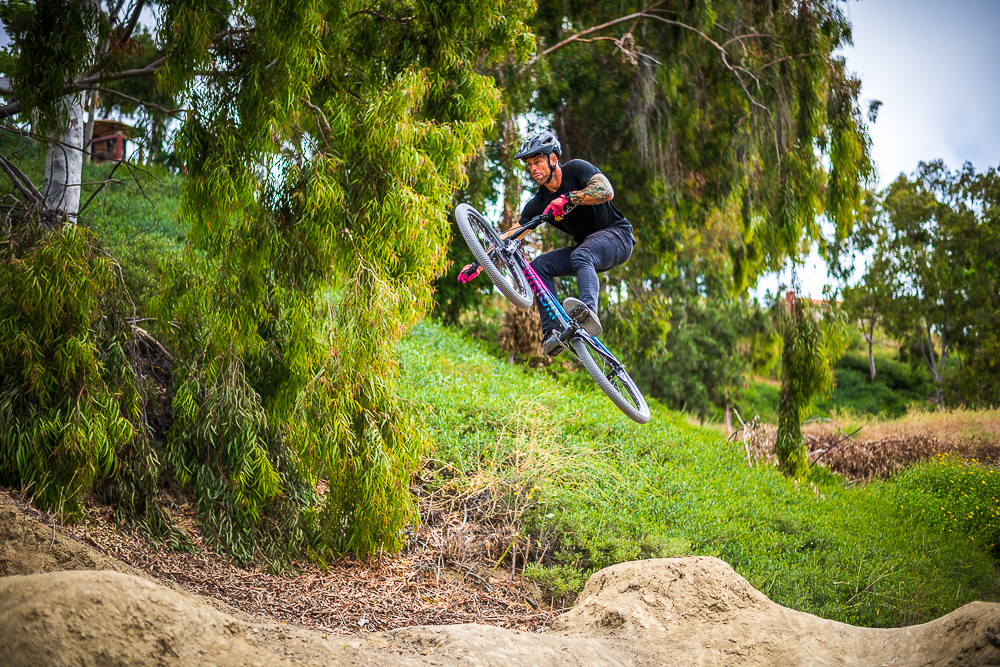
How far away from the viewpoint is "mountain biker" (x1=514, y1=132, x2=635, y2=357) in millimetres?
5090

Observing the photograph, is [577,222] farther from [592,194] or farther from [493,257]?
[493,257]

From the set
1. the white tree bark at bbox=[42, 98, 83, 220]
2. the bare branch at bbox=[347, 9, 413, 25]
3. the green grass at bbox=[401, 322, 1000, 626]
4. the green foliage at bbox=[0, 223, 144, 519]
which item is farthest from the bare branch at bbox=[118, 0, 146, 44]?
the green grass at bbox=[401, 322, 1000, 626]

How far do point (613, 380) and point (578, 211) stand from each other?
1479 millimetres

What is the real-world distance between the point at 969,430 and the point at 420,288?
15210mm

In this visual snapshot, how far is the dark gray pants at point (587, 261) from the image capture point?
527cm

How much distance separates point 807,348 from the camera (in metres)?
8.46

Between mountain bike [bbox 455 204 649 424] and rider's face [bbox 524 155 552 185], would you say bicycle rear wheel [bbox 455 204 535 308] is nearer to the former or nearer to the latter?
mountain bike [bbox 455 204 649 424]

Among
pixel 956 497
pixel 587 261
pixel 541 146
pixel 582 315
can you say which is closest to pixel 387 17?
pixel 541 146

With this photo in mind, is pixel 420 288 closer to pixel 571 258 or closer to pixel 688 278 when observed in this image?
pixel 571 258

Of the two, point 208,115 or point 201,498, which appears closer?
point 208,115

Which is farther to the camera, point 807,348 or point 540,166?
point 807,348

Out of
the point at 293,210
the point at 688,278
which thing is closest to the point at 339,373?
the point at 293,210

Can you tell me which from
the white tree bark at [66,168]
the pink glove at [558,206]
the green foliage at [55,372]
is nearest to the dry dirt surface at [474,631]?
the green foliage at [55,372]

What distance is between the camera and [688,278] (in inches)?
717
